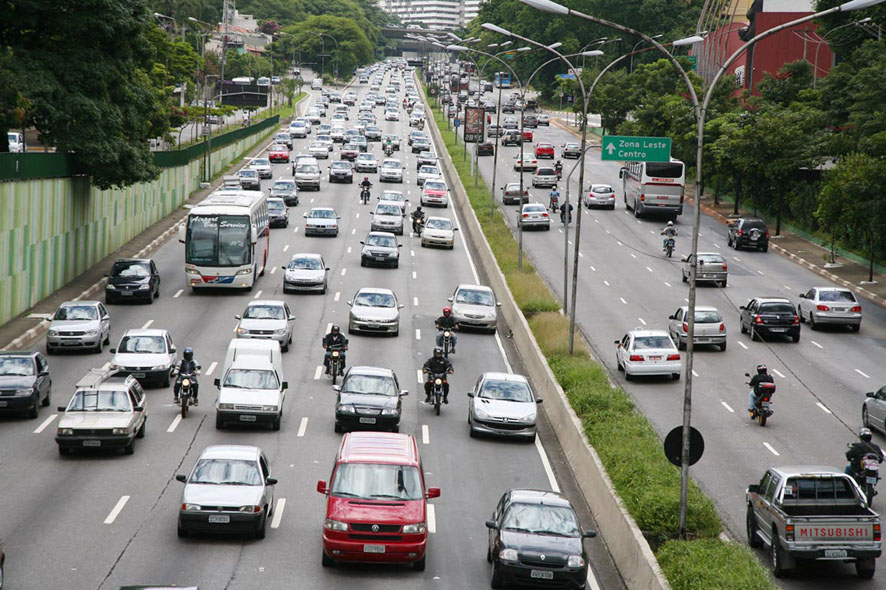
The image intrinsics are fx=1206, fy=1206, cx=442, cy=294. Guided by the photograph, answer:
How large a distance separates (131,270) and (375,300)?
32.4ft

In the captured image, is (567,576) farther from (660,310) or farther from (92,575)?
(660,310)

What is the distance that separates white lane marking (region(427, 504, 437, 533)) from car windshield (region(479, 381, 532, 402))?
19.9 feet

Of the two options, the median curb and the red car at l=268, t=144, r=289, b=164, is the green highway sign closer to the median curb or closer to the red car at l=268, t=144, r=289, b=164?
the median curb

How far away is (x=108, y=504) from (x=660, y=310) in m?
28.2

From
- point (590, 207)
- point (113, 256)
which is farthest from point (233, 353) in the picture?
point (590, 207)

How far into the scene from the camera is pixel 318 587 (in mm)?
18172

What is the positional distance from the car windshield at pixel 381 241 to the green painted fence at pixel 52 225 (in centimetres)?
1156

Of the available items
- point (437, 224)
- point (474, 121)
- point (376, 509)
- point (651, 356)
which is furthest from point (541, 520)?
point (474, 121)

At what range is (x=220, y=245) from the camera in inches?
1786

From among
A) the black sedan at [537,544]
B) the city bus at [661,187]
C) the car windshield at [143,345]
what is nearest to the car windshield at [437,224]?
the city bus at [661,187]

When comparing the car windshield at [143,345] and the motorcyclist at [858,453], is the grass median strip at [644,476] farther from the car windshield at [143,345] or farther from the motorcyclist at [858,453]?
the car windshield at [143,345]

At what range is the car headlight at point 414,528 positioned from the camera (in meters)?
18.7

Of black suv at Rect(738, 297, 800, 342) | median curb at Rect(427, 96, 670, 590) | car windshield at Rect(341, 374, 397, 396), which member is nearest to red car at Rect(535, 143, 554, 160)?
median curb at Rect(427, 96, 670, 590)

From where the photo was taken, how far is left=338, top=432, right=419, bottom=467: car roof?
19828 mm
